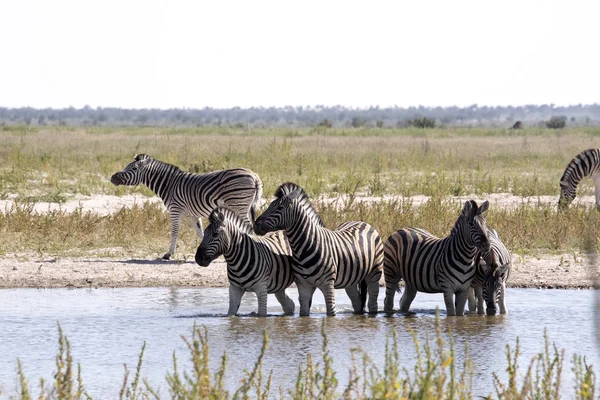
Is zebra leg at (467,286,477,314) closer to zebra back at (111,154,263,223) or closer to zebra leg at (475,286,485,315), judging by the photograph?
zebra leg at (475,286,485,315)

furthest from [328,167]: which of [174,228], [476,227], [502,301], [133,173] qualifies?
[476,227]

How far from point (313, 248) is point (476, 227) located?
1.46 meters

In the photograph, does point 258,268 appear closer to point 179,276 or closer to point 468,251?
point 468,251

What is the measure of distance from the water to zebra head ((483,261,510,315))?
5.8 inches

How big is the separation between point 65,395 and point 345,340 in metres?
4.63

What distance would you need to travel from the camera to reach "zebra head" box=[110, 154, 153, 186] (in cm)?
1444

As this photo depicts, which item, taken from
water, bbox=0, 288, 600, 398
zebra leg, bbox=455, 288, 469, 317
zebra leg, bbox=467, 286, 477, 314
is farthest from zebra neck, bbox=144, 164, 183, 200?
zebra leg, bbox=455, 288, 469, 317

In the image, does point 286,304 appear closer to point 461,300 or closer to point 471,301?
point 461,300

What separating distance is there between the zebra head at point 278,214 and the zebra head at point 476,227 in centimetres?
154

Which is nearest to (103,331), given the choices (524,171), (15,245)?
(15,245)

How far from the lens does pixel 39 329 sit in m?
9.28

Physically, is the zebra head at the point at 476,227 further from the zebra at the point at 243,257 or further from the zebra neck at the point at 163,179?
the zebra neck at the point at 163,179

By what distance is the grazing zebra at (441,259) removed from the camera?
952 cm

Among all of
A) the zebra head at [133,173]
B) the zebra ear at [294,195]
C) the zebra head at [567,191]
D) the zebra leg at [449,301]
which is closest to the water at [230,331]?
the zebra leg at [449,301]
